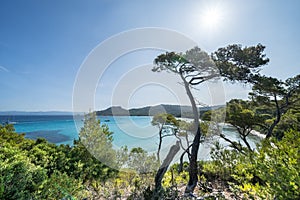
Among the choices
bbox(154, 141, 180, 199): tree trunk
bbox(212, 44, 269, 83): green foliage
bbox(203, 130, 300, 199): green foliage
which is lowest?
bbox(154, 141, 180, 199): tree trunk

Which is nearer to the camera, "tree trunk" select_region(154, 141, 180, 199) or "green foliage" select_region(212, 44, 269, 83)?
"tree trunk" select_region(154, 141, 180, 199)

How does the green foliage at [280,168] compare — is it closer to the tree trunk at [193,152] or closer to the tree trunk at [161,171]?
the tree trunk at [161,171]

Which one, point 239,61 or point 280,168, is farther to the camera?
point 239,61

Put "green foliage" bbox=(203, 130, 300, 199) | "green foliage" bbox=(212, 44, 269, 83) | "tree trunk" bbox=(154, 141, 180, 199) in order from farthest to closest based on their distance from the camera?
"green foliage" bbox=(212, 44, 269, 83), "tree trunk" bbox=(154, 141, 180, 199), "green foliage" bbox=(203, 130, 300, 199)

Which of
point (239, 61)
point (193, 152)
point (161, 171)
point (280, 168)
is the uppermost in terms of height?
point (239, 61)

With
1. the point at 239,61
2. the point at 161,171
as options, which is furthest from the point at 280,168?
the point at 239,61

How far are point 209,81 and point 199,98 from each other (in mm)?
496

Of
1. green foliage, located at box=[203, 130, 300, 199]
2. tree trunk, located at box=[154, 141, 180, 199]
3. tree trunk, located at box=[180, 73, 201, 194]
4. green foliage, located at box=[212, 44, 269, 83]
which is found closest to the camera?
green foliage, located at box=[203, 130, 300, 199]

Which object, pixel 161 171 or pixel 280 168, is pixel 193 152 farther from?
pixel 280 168

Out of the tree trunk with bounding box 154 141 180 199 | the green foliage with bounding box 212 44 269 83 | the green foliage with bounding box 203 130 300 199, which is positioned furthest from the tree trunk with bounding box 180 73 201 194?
the green foliage with bounding box 203 130 300 199

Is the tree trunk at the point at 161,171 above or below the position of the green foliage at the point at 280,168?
below

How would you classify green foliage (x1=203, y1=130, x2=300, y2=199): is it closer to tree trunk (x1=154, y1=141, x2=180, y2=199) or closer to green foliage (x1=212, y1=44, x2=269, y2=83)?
tree trunk (x1=154, y1=141, x2=180, y2=199)

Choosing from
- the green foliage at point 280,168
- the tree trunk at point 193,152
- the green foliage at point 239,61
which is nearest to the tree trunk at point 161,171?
the tree trunk at point 193,152

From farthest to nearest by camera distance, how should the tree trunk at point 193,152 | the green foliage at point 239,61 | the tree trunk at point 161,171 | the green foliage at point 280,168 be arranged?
the green foliage at point 239,61 < the tree trunk at point 193,152 < the tree trunk at point 161,171 < the green foliage at point 280,168
